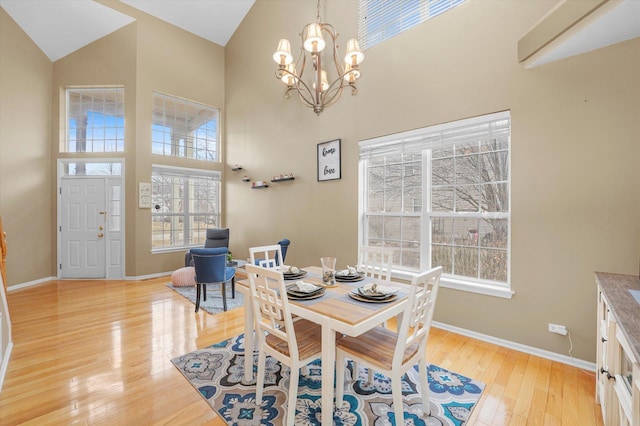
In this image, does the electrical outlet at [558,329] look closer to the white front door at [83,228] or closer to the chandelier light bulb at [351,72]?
the chandelier light bulb at [351,72]

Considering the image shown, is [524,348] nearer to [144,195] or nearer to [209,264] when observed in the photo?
[209,264]

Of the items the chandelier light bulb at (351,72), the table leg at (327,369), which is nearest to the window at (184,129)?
the chandelier light bulb at (351,72)

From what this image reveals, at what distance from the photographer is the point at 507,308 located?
8.64ft

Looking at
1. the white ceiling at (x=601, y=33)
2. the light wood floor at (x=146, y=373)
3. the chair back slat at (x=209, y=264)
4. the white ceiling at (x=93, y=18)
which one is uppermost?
the white ceiling at (x=93, y=18)

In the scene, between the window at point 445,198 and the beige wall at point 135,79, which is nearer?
the window at point 445,198

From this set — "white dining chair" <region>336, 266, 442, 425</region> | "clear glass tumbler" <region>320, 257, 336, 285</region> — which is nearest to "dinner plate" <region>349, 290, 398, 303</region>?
"white dining chair" <region>336, 266, 442, 425</region>

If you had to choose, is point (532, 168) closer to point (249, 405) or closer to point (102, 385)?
point (249, 405)

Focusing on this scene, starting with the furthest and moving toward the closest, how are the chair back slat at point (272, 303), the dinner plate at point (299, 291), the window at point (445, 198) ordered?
1. the window at point (445, 198)
2. the dinner plate at point (299, 291)
3. the chair back slat at point (272, 303)

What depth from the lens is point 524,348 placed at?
2.54m

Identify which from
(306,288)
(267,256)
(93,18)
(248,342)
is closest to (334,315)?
(306,288)

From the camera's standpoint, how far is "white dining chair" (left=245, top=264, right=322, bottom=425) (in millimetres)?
1633

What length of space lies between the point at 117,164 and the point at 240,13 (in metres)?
3.86

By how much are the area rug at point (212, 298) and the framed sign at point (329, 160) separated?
2.16m

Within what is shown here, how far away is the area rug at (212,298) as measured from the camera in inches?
148
